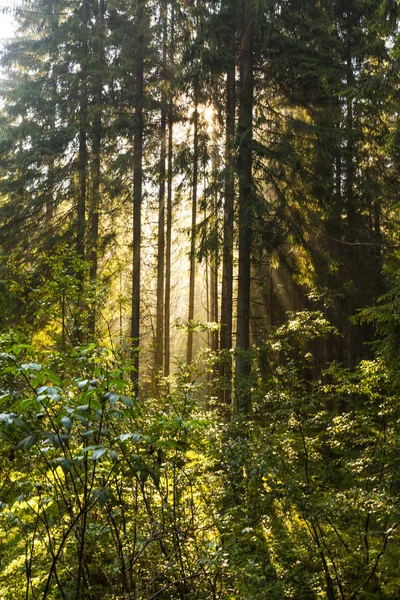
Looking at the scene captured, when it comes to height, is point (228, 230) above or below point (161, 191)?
below

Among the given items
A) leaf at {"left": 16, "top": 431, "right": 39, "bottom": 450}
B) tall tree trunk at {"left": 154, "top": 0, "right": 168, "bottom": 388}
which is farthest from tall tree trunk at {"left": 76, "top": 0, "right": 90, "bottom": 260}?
leaf at {"left": 16, "top": 431, "right": 39, "bottom": 450}

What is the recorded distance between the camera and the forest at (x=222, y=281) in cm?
452

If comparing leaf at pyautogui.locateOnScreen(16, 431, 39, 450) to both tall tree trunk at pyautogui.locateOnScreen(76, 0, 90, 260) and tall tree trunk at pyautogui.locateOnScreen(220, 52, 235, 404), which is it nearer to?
tall tree trunk at pyautogui.locateOnScreen(220, 52, 235, 404)

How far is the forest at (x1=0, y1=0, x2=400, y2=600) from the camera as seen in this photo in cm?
452

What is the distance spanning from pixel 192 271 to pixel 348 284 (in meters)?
7.18

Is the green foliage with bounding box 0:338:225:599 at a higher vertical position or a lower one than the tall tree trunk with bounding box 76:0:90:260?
lower

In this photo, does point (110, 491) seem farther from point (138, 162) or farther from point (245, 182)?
point (138, 162)

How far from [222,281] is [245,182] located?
3664 mm

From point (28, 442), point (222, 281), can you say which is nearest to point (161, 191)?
point (222, 281)

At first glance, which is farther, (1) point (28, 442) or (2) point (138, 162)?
(2) point (138, 162)

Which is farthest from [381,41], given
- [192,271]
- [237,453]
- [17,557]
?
[17,557]

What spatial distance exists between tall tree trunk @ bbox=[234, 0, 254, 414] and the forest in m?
0.06

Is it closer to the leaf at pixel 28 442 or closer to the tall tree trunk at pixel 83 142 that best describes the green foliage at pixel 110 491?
the leaf at pixel 28 442

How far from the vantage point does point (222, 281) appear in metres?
13.6
